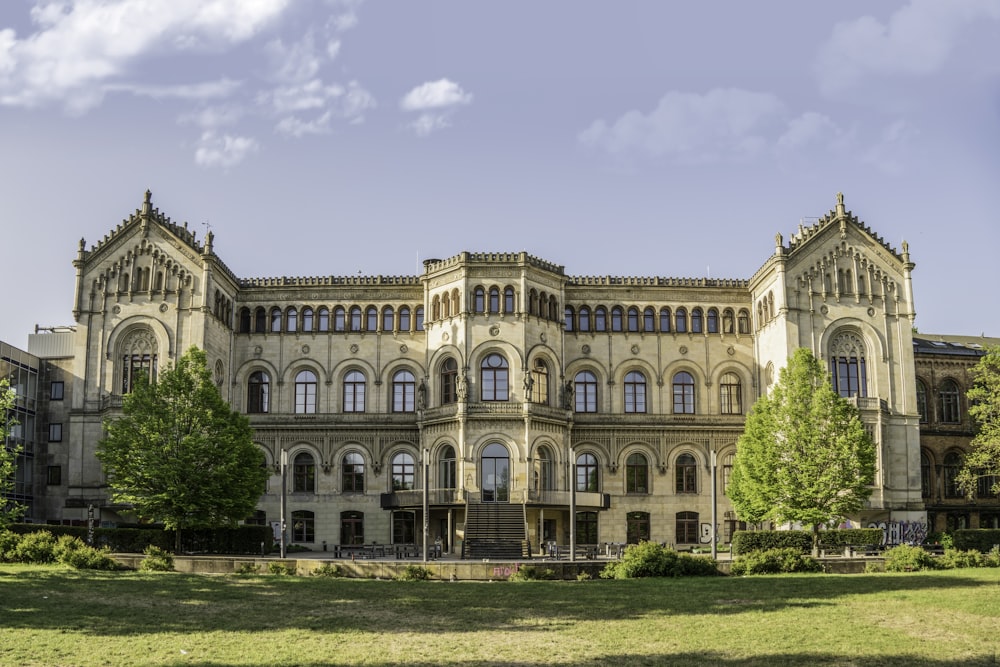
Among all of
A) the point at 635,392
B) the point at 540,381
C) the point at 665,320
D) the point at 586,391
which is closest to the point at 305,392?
the point at 540,381

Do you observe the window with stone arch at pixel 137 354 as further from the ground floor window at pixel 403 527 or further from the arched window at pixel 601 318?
the arched window at pixel 601 318

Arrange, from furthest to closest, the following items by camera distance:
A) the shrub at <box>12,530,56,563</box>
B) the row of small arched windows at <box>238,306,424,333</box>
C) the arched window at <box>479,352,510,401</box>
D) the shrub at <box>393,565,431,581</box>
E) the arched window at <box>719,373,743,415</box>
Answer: the row of small arched windows at <box>238,306,424,333</box> < the arched window at <box>719,373,743,415</box> < the arched window at <box>479,352,510,401</box> < the shrub at <box>12,530,56,563</box> < the shrub at <box>393,565,431,581</box>

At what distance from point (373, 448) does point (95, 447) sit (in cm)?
1549

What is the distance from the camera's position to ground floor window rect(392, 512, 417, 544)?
62.2m

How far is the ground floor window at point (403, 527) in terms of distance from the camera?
62156 millimetres

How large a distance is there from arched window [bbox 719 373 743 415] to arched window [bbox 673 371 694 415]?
175 centimetres

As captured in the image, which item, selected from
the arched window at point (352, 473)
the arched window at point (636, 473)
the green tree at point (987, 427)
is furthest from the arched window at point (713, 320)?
the arched window at point (352, 473)

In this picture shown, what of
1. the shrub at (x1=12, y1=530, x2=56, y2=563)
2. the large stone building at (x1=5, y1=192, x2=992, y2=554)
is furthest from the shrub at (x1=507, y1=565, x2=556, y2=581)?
the shrub at (x1=12, y1=530, x2=56, y2=563)

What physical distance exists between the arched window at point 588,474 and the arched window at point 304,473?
1580cm

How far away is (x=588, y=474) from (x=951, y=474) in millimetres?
22933

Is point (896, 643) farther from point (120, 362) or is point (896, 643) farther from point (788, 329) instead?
point (120, 362)

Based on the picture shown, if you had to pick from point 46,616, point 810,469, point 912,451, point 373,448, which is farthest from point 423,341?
point 46,616

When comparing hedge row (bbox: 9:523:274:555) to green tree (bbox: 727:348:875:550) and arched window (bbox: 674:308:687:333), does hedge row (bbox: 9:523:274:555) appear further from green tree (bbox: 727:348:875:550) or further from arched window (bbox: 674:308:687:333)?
arched window (bbox: 674:308:687:333)

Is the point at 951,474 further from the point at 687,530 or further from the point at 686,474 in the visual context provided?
the point at 687,530
